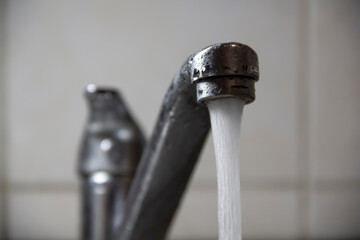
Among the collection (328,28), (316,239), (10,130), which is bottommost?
(316,239)

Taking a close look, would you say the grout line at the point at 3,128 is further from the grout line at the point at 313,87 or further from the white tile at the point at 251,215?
the grout line at the point at 313,87

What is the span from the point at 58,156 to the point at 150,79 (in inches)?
5.2

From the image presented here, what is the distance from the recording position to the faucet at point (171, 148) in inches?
5.8

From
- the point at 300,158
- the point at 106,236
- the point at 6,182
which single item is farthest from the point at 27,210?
the point at 300,158

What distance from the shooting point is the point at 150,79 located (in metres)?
0.43

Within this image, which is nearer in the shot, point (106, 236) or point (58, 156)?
point (106, 236)

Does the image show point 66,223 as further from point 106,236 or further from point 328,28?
point 328,28

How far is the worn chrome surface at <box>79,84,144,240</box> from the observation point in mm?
301

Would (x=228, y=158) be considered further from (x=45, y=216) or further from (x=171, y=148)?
(x=45, y=216)

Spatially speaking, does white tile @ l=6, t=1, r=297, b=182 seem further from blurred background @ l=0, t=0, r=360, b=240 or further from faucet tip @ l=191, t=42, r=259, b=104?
faucet tip @ l=191, t=42, r=259, b=104

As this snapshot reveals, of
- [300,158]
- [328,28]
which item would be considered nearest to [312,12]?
[328,28]

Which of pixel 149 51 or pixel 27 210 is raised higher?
pixel 149 51

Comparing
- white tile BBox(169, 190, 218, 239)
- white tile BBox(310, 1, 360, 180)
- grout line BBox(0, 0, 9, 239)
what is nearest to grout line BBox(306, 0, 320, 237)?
white tile BBox(310, 1, 360, 180)

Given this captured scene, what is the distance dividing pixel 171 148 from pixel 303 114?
0.27 meters
